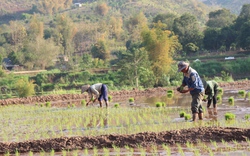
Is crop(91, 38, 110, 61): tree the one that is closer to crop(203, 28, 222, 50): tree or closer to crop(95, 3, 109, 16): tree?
crop(203, 28, 222, 50): tree

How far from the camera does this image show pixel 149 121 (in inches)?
450

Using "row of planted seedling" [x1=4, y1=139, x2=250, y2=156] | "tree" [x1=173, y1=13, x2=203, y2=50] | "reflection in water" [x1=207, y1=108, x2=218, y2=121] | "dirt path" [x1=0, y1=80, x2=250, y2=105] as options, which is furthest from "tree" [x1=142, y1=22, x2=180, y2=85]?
"tree" [x1=173, y1=13, x2=203, y2=50]

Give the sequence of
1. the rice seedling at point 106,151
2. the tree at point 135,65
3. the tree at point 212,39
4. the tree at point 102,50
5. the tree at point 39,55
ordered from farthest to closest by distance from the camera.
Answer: the tree at point 102,50 < the tree at point 39,55 < the tree at point 212,39 < the tree at point 135,65 < the rice seedling at point 106,151

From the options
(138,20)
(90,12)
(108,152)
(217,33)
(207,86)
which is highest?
(90,12)

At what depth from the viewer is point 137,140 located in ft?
27.6

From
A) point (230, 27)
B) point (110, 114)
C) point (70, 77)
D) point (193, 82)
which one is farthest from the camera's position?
point (230, 27)

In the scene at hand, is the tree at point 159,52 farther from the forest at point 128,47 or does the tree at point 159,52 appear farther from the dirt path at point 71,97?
the dirt path at point 71,97

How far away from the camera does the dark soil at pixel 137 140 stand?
830 centimetres

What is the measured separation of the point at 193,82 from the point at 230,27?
42843 millimetres

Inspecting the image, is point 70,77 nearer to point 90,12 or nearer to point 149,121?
point 149,121

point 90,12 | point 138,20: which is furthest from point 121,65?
point 90,12

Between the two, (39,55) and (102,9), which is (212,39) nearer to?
(39,55)

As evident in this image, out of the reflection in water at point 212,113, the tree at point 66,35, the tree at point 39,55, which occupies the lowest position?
the reflection in water at point 212,113

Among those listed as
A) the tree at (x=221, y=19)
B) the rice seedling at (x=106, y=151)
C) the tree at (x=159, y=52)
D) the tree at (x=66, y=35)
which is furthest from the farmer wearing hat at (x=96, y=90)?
the tree at (x=221, y=19)
